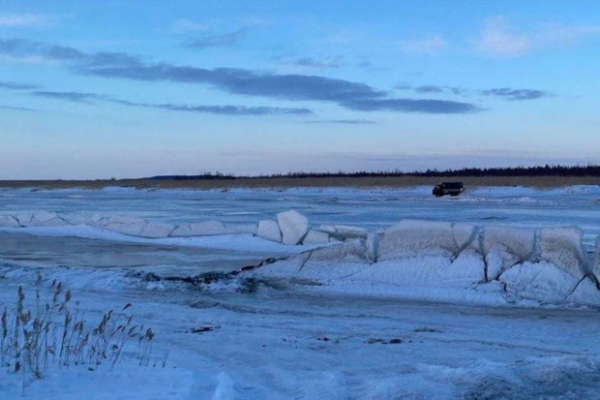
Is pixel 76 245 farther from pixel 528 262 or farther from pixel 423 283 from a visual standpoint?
pixel 528 262

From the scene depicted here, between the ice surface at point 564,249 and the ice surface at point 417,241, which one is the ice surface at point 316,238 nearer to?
the ice surface at point 417,241

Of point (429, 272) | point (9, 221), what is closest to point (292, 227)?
point (429, 272)

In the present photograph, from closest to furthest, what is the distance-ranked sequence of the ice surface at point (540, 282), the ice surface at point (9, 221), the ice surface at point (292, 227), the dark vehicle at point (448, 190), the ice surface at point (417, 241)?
the ice surface at point (540, 282), the ice surface at point (417, 241), the ice surface at point (292, 227), the ice surface at point (9, 221), the dark vehicle at point (448, 190)

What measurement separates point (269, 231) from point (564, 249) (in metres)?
7.79

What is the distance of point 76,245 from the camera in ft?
59.0

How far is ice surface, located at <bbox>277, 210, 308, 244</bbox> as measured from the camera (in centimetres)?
1739

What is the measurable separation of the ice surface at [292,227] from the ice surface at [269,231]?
0.38 ft

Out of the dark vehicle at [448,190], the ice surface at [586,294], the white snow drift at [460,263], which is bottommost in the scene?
the ice surface at [586,294]

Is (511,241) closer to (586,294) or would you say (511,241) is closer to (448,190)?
(586,294)

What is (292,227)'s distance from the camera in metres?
17.7

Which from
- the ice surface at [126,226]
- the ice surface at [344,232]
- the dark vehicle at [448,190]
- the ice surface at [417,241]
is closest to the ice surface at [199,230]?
the ice surface at [126,226]

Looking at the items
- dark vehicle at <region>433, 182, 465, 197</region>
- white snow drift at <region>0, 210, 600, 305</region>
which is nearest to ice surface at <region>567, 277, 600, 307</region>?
white snow drift at <region>0, 210, 600, 305</region>

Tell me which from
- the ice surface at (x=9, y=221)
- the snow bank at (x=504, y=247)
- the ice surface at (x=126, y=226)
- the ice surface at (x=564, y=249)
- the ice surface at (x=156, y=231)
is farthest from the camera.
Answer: the ice surface at (x=9, y=221)

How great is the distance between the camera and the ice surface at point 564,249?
11.3 metres
